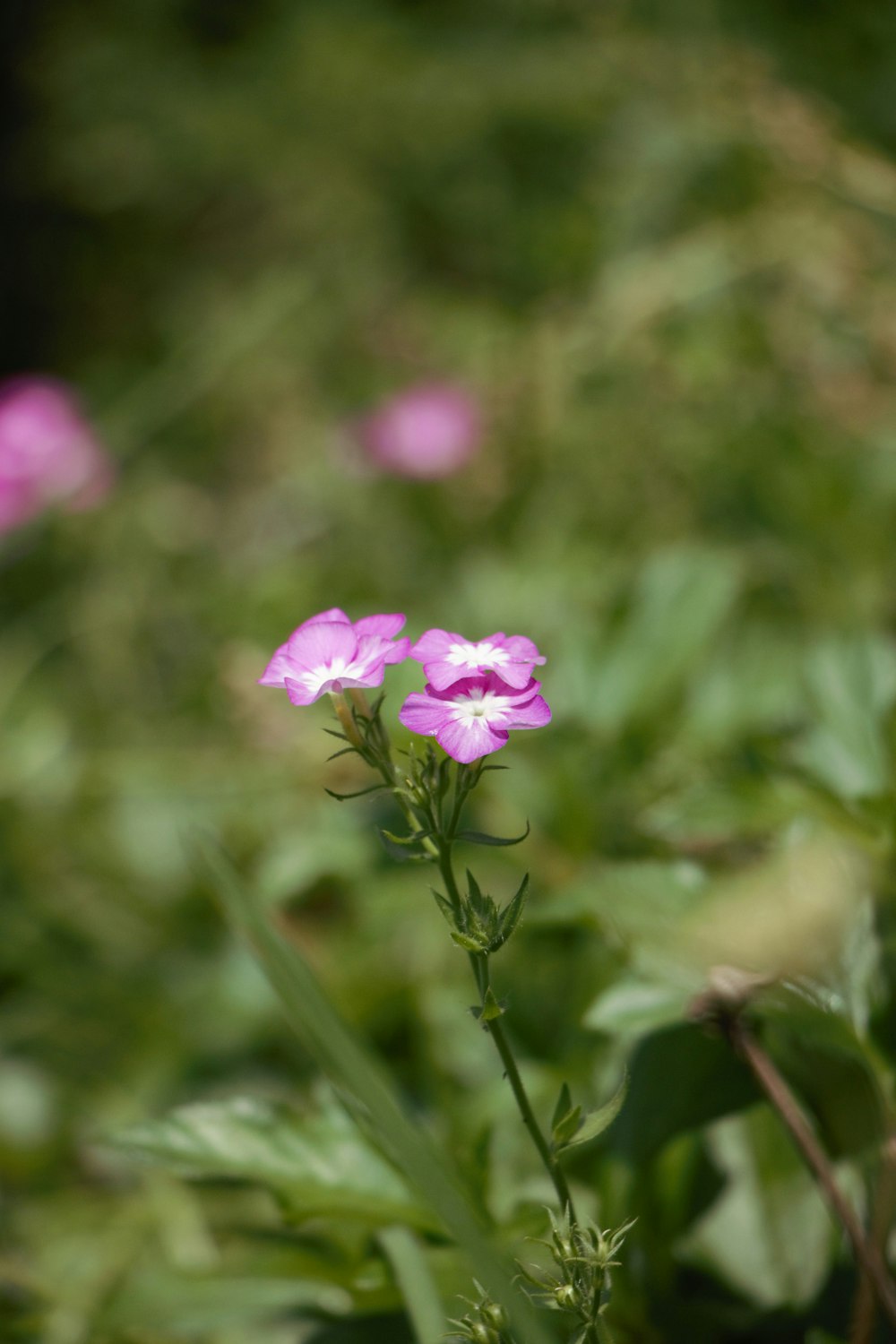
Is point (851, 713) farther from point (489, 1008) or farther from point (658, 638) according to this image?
point (489, 1008)

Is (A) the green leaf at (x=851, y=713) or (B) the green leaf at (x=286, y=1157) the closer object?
(B) the green leaf at (x=286, y=1157)

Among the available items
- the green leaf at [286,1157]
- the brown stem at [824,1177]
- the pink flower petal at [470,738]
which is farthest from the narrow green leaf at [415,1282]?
the pink flower petal at [470,738]

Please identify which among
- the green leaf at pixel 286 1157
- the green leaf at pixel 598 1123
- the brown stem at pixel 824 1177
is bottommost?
the green leaf at pixel 286 1157

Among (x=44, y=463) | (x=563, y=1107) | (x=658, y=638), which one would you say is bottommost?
(x=44, y=463)

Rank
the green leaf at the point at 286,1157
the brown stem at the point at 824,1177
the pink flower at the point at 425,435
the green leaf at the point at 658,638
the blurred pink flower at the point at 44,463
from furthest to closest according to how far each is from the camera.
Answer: the blurred pink flower at the point at 44,463 → the pink flower at the point at 425,435 → the green leaf at the point at 658,638 → the green leaf at the point at 286,1157 → the brown stem at the point at 824,1177

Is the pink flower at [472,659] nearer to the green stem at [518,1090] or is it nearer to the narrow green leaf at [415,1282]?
the green stem at [518,1090]

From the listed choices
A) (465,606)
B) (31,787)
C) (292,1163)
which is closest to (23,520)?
(31,787)

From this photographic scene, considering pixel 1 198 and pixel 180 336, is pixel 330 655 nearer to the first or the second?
pixel 180 336

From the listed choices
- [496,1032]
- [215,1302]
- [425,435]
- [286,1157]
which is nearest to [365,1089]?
[496,1032]
